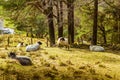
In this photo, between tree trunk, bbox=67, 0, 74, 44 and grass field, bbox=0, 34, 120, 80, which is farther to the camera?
tree trunk, bbox=67, 0, 74, 44

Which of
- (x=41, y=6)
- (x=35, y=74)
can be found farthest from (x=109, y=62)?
(x=41, y=6)

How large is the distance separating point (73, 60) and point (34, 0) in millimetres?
9252

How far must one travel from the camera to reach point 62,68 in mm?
15812

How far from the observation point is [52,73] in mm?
14398

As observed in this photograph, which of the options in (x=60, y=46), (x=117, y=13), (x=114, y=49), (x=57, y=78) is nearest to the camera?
(x=57, y=78)

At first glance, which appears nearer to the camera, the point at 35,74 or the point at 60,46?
the point at 35,74

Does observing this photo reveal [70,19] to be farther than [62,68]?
Yes

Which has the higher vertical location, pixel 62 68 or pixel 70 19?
pixel 70 19

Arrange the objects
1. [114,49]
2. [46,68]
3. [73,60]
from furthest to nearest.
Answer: [114,49] → [73,60] → [46,68]

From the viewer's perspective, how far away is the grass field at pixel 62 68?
1371cm

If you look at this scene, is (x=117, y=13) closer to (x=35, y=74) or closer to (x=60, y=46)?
(x=60, y=46)

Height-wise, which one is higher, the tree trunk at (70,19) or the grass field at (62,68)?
the tree trunk at (70,19)

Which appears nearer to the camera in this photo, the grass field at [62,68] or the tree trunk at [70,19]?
the grass field at [62,68]

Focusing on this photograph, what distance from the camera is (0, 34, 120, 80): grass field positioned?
45.0ft
